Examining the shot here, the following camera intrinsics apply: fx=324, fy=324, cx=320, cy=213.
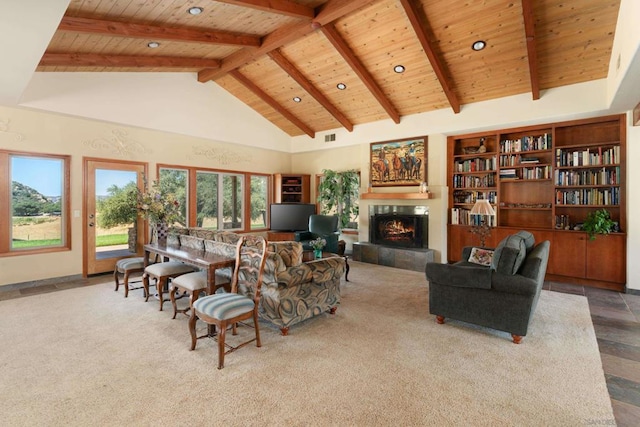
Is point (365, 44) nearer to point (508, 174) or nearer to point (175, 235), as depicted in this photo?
point (508, 174)

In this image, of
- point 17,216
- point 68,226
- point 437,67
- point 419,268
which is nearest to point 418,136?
point 437,67

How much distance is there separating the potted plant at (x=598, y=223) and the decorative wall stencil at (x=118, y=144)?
788 cm

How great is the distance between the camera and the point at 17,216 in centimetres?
514

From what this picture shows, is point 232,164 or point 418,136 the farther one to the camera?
point 232,164

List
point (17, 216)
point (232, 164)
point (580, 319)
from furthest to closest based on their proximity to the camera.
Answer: point (232, 164) → point (17, 216) → point (580, 319)

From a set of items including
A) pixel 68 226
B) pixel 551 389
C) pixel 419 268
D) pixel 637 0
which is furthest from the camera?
pixel 419 268

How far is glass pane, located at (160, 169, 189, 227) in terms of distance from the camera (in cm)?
675

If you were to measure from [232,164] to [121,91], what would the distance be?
2.70m

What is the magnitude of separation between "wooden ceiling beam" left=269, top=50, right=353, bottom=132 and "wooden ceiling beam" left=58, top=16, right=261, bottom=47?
556 mm

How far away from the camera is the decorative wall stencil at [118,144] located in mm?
5732

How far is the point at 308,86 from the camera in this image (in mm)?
6543

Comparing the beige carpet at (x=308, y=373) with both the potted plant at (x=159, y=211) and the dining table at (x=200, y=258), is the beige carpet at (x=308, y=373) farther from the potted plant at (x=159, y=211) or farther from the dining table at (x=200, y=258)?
the potted plant at (x=159, y=211)

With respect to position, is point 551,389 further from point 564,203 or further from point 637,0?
point 564,203

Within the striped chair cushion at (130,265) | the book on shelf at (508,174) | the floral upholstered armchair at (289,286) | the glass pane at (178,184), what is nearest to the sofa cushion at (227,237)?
the floral upholstered armchair at (289,286)
